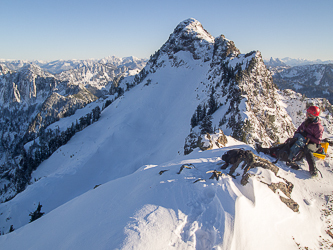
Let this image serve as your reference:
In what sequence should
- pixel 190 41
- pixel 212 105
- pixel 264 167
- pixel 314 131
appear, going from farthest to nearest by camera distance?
1. pixel 190 41
2. pixel 212 105
3. pixel 314 131
4. pixel 264 167

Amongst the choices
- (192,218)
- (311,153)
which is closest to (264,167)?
(311,153)

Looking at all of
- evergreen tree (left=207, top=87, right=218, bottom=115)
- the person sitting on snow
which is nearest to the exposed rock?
the person sitting on snow

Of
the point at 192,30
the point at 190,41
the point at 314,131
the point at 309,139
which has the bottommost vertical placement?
the point at 309,139

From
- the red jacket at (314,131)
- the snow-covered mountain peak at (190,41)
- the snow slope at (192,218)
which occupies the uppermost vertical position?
the snow-covered mountain peak at (190,41)

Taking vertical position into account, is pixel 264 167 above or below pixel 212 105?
above

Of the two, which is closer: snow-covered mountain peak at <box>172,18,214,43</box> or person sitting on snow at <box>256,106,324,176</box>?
person sitting on snow at <box>256,106,324,176</box>

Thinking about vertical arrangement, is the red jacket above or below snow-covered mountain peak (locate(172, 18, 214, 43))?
below

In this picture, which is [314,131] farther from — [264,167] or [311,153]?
A: [264,167]

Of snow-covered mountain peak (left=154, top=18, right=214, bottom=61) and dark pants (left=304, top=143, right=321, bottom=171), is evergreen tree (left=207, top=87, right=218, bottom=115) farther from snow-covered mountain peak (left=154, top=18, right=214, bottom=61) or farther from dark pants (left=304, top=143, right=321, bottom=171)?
snow-covered mountain peak (left=154, top=18, right=214, bottom=61)

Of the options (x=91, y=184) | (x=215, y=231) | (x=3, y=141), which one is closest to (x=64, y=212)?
(x=215, y=231)

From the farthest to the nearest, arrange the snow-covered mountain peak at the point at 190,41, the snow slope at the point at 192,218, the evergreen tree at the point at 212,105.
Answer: the snow-covered mountain peak at the point at 190,41
the evergreen tree at the point at 212,105
the snow slope at the point at 192,218

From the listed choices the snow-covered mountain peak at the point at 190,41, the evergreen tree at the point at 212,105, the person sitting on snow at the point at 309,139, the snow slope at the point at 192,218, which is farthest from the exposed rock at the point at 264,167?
the snow-covered mountain peak at the point at 190,41

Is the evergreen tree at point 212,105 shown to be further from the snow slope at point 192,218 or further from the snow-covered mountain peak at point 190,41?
the snow-covered mountain peak at point 190,41
